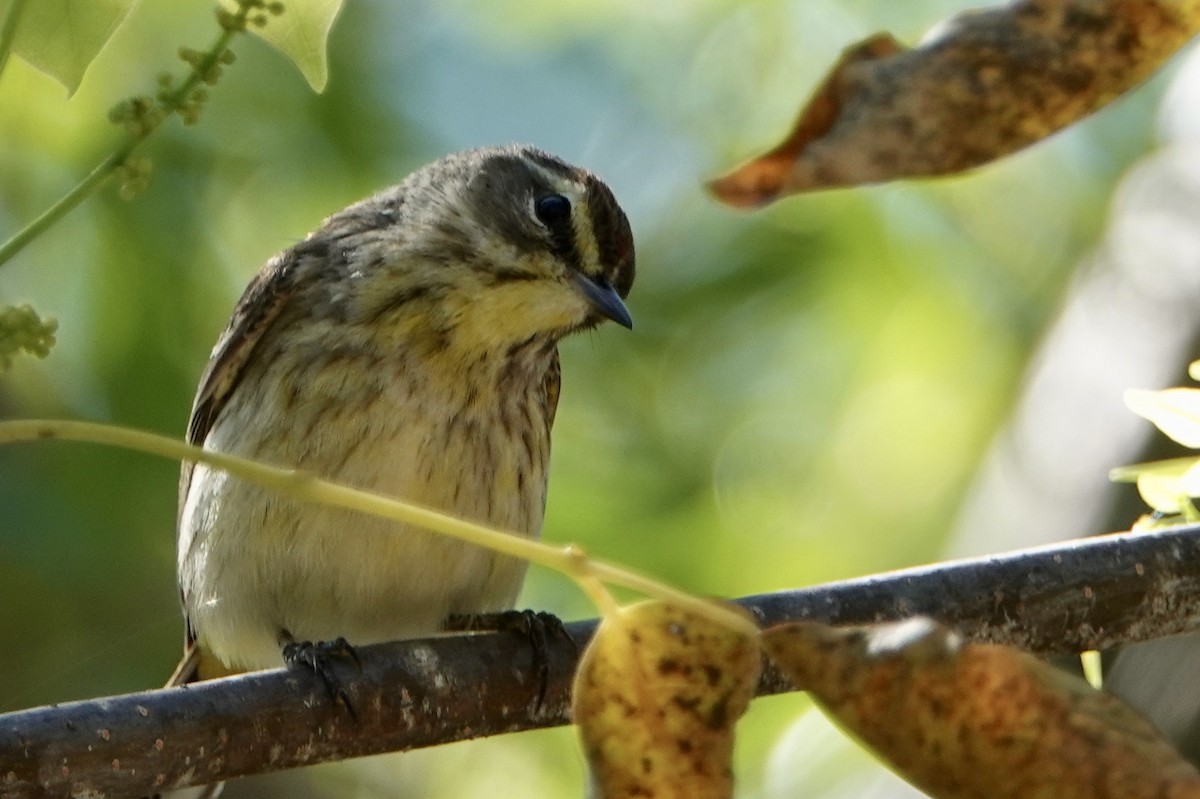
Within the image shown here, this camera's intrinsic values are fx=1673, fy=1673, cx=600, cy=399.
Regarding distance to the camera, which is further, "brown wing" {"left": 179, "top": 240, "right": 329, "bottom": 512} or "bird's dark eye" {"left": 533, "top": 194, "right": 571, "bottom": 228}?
"brown wing" {"left": 179, "top": 240, "right": 329, "bottom": 512}

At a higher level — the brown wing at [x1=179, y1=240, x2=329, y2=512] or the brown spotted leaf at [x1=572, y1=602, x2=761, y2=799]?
the brown wing at [x1=179, y1=240, x2=329, y2=512]

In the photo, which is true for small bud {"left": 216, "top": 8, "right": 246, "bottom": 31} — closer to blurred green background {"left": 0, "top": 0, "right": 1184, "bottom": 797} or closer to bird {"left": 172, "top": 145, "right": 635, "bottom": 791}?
bird {"left": 172, "top": 145, "right": 635, "bottom": 791}

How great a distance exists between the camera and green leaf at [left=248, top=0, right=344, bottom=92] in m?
2.33

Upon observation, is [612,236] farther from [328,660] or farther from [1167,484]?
[1167,484]

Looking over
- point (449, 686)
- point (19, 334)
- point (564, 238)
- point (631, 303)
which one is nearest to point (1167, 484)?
point (449, 686)

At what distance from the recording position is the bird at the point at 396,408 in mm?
4441

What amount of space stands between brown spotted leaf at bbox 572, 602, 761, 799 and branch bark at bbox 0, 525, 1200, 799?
3.01 feet

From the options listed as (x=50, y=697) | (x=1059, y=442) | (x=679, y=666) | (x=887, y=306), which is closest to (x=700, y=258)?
(x=887, y=306)

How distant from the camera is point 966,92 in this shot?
204cm

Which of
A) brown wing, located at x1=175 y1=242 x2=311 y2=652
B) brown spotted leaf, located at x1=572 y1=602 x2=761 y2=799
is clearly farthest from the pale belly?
brown spotted leaf, located at x1=572 y1=602 x2=761 y2=799

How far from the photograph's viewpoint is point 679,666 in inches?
71.9

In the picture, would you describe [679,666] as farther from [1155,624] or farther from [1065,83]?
[1155,624]

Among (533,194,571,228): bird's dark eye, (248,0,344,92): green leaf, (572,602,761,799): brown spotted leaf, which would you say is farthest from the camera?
(533,194,571,228): bird's dark eye

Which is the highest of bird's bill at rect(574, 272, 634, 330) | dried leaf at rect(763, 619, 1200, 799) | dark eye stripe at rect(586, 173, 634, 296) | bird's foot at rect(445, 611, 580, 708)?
dark eye stripe at rect(586, 173, 634, 296)
